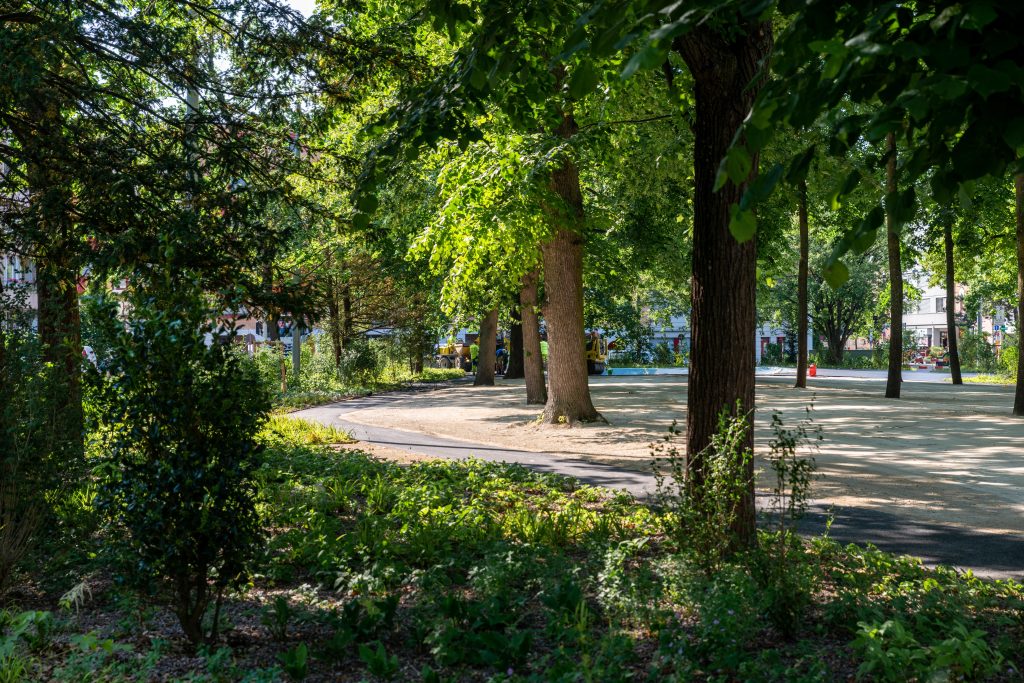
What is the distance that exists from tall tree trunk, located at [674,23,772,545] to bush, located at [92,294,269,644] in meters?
3.07

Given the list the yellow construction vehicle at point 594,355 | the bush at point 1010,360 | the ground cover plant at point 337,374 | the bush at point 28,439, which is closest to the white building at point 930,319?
the yellow construction vehicle at point 594,355

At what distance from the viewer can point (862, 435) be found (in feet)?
49.2

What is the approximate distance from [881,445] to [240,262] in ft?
35.1

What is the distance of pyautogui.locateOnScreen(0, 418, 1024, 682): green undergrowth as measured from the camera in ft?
13.0

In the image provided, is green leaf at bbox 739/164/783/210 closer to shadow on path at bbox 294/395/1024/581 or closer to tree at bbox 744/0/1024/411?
tree at bbox 744/0/1024/411

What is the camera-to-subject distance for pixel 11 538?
5598mm

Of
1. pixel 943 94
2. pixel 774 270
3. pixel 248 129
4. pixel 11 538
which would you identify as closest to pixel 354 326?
pixel 774 270

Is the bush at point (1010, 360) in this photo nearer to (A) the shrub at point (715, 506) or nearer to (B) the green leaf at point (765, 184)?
(A) the shrub at point (715, 506)

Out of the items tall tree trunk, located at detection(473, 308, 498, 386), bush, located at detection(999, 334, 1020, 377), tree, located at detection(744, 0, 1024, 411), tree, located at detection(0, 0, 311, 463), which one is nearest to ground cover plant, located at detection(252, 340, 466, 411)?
tall tree trunk, located at detection(473, 308, 498, 386)

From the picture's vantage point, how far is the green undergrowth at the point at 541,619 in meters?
3.96

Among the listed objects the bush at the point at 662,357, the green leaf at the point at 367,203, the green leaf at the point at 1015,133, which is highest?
the green leaf at the point at 367,203

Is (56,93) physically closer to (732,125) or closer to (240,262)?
(240,262)

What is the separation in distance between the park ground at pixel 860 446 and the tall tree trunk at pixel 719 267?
1.87ft

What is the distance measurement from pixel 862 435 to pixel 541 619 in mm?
11659
